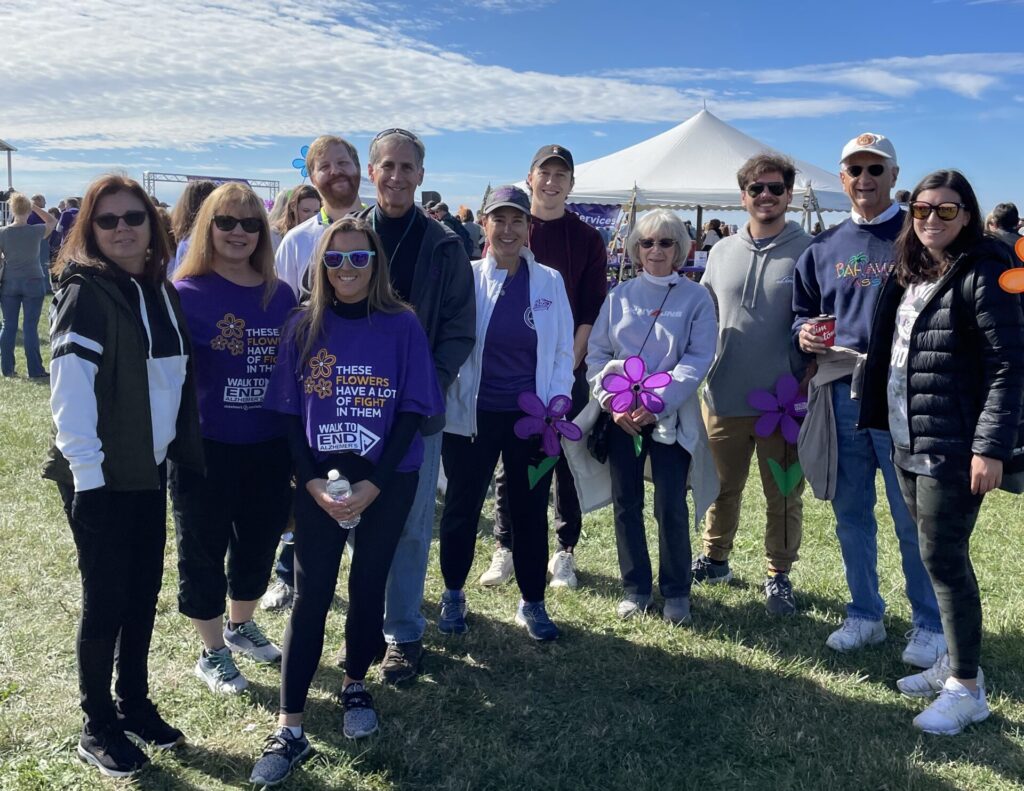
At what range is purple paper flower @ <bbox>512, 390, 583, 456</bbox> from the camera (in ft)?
11.8

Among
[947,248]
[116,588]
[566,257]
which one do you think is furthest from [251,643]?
[947,248]

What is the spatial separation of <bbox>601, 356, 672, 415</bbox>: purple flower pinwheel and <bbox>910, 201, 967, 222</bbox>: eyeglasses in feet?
3.91

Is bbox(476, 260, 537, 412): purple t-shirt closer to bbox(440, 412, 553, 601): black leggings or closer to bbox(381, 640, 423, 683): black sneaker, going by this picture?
bbox(440, 412, 553, 601): black leggings

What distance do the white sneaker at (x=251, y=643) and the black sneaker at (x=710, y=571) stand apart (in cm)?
223

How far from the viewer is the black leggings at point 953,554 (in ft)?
9.78

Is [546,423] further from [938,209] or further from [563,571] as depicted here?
[938,209]

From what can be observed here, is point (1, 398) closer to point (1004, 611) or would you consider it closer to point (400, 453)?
point (400, 453)

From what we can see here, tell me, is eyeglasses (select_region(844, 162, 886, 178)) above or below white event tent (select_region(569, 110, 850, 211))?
below

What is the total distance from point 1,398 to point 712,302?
815cm

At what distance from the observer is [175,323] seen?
2.79 m

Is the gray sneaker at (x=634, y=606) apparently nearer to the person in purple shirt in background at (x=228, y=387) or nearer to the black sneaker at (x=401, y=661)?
the black sneaker at (x=401, y=661)

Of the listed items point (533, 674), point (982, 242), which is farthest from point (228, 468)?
point (982, 242)

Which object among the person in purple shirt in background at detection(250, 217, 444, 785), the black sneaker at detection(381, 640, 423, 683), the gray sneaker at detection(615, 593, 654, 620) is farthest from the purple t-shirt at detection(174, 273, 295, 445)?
the gray sneaker at detection(615, 593, 654, 620)

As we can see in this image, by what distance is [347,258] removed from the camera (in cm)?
Answer: 283
